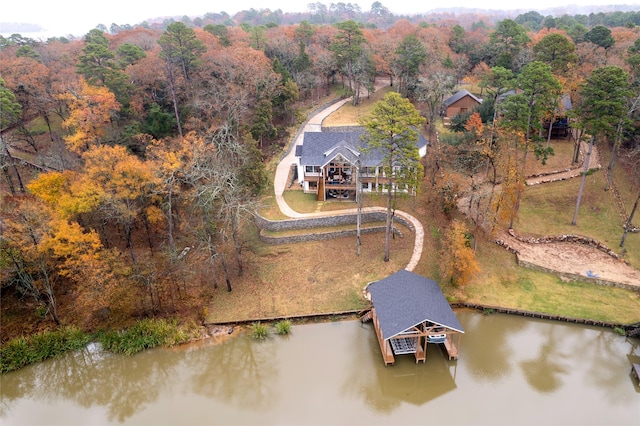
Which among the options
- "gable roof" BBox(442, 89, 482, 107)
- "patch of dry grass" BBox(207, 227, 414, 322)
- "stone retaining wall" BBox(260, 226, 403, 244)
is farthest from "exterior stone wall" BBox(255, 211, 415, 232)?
"gable roof" BBox(442, 89, 482, 107)

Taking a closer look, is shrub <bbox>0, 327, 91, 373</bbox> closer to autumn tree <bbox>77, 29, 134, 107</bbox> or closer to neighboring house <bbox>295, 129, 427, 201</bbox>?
neighboring house <bbox>295, 129, 427, 201</bbox>

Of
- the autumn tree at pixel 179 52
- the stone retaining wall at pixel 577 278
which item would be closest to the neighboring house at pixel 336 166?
the stone retaining wall at pixel 577 278

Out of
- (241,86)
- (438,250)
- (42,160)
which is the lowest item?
(438,250)

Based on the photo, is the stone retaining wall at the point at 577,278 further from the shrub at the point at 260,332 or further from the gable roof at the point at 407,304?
the shrub at the point at 260,332

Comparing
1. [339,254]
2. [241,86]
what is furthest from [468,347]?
[241,86]

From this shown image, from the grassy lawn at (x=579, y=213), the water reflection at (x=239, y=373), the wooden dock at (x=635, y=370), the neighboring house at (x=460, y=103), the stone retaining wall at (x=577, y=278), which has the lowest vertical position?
the water reflection at (x=239, y=373)

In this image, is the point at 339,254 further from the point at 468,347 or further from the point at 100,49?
the point at 100,49
